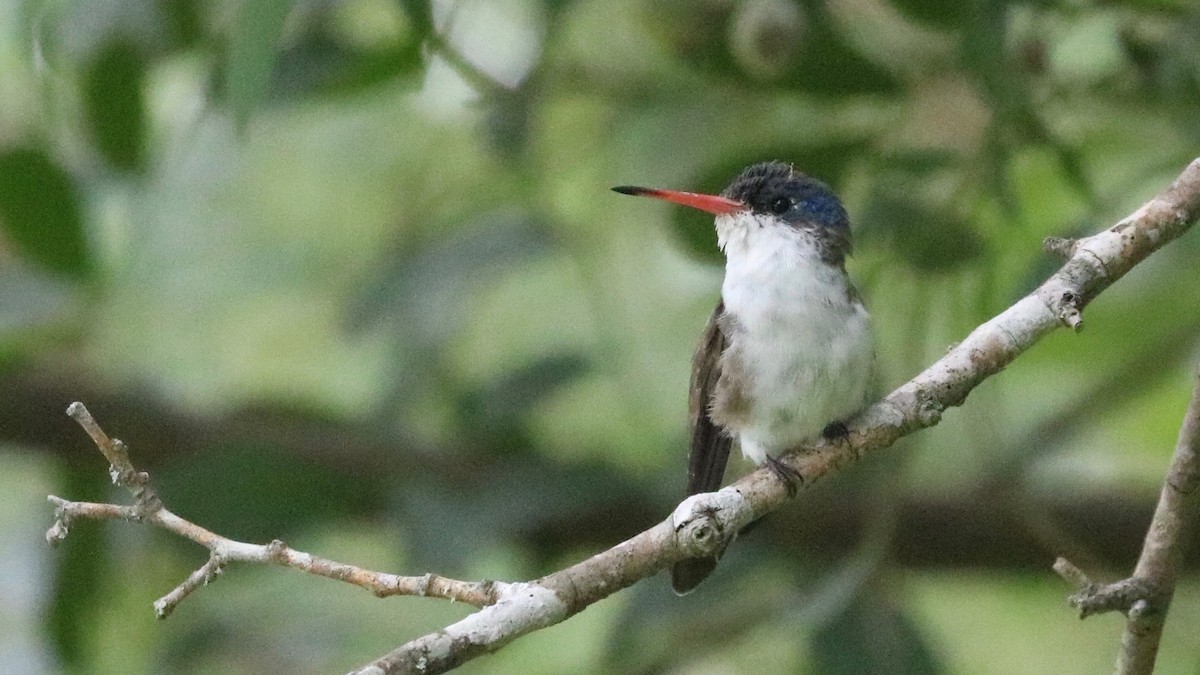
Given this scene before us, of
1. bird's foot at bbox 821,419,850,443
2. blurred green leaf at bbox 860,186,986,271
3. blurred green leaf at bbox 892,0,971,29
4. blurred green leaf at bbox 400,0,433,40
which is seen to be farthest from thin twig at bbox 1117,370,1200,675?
blurred green leaf at bbox 400,0,433,40

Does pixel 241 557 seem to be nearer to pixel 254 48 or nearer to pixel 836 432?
pixel 254 48

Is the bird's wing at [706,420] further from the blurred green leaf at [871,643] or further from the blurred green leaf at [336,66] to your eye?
the blurred green leaf at [336,66]

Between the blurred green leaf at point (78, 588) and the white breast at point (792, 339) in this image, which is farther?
the blurred green leaf at point (78, 588)

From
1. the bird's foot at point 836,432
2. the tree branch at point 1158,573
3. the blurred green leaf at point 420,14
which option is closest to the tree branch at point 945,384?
the bird's foot at point 836,432

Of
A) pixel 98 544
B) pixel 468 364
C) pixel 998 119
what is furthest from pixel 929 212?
pixel 98 544

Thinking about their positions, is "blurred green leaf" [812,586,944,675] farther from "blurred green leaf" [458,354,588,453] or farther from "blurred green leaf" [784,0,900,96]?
"blurred green leaf" [784,0,900,96]

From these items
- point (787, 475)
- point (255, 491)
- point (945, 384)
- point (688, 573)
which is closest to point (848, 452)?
point (787, 475)
